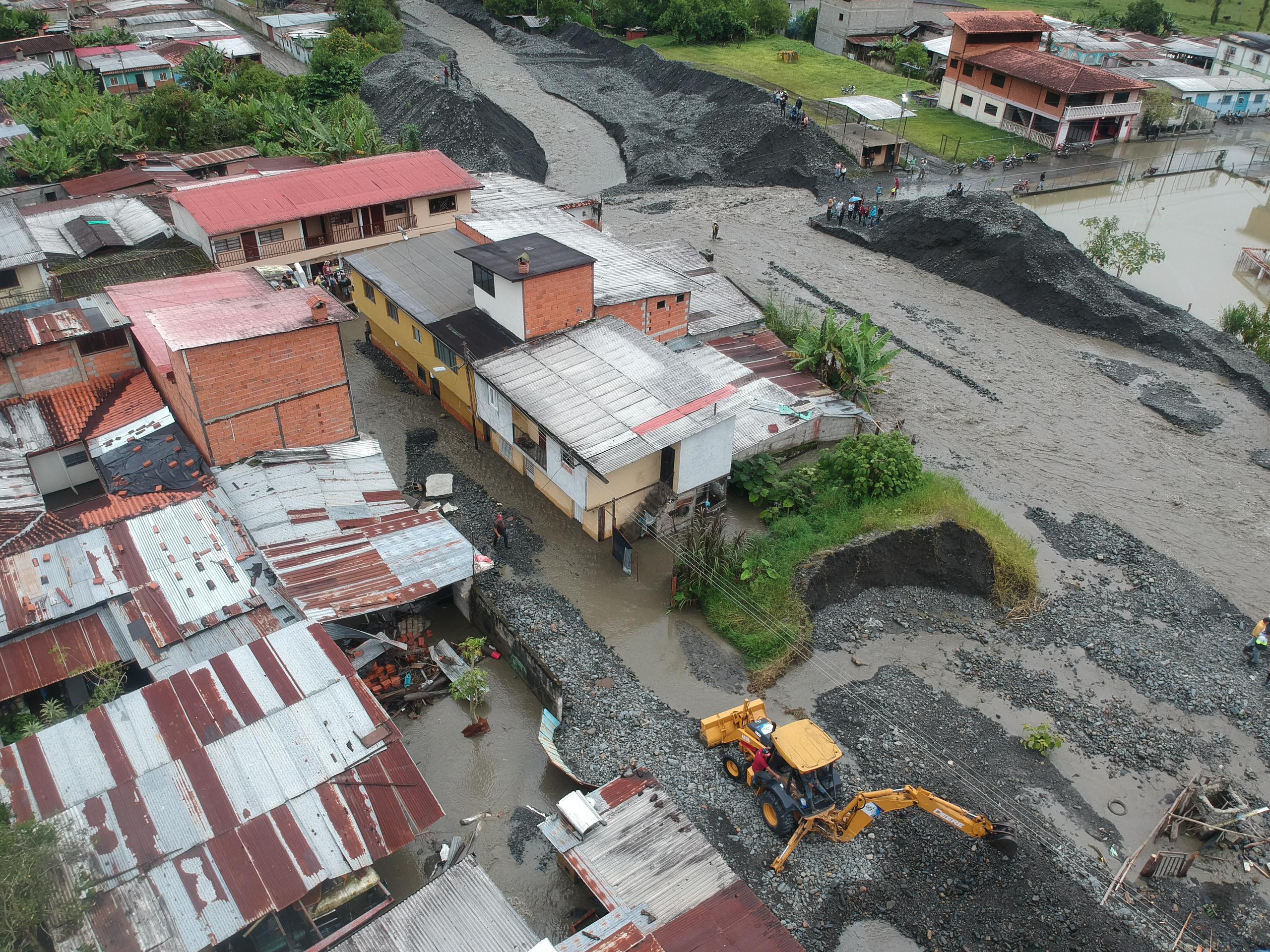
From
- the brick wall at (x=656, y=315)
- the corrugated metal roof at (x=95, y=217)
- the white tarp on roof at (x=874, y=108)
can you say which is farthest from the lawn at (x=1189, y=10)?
the corrugated metal roof at (x=95, y=217)

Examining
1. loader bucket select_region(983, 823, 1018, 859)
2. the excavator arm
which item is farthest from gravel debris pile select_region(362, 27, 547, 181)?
loader bucket select_region(983, 823, 1018, 859)

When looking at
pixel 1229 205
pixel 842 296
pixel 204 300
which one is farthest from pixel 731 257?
pixel 1229 205

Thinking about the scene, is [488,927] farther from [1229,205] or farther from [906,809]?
[1229,205]

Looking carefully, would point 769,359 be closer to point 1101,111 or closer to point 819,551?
point 819,551

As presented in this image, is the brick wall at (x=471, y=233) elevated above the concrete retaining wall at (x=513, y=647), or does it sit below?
above

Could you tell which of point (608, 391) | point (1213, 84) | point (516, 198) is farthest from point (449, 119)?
point (1213, 84)

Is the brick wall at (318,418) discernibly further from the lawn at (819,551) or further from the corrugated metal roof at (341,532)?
the lawn at (819,551)

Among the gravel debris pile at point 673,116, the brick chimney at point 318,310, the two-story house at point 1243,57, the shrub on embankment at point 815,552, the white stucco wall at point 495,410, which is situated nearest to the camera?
the shrub on embankment at point 815,552
